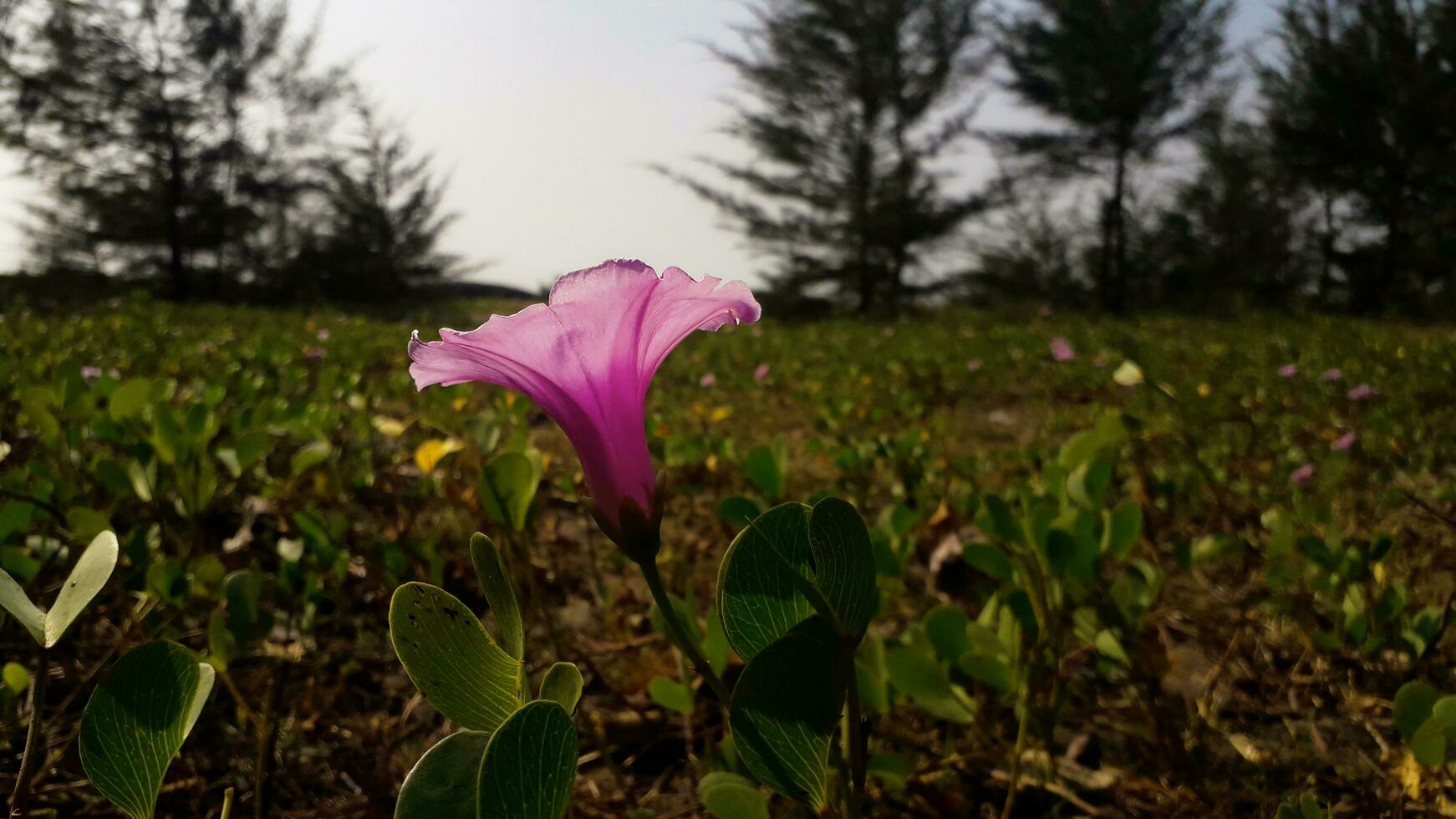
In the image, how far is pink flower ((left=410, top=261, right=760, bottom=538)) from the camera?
23.3 inches

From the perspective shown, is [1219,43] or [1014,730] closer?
[1014,730]

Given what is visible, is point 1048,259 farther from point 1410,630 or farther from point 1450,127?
point 1410,630

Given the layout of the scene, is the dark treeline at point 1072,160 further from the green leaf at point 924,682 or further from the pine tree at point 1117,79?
the green leaf at point 924,682

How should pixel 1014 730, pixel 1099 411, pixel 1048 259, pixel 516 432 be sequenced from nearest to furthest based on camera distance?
pixel 1014 730 < pixel 516 432 < pixel 1099 411 < pixel 1048 259

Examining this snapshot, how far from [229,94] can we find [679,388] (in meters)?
14.6

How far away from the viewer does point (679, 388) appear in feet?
14.6

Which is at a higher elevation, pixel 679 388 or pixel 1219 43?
pixel 1219 43

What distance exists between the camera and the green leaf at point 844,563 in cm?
53

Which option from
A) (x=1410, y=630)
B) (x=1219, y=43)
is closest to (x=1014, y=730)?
(x=1410, y=630)

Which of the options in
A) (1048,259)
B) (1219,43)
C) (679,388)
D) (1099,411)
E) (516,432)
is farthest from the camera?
(1048,259)

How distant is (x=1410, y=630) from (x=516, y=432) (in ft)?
4.39

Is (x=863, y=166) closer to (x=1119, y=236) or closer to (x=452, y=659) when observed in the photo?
(x=1119, y=236)

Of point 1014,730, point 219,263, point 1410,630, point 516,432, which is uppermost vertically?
point 219,263

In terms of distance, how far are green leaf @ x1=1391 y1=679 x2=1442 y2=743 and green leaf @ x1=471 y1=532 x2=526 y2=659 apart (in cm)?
84
